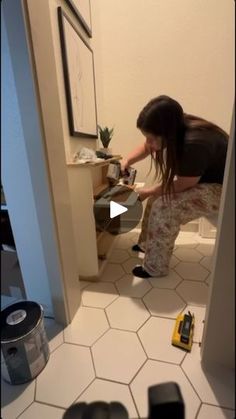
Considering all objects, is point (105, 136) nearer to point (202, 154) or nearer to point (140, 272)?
point (202, 154)

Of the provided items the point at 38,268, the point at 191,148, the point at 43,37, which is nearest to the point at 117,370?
the point at 38,268

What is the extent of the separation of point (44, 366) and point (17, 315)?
212 millimetres

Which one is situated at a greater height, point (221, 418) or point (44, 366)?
point (221, 418)

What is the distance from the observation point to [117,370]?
0.69m

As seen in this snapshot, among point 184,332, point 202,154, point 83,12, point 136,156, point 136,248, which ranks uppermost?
point 83,12

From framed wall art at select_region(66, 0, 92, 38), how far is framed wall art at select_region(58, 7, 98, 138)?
0.07 meters

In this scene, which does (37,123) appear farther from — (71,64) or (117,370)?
(117,370)

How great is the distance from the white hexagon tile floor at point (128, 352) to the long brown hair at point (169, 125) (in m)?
0.61

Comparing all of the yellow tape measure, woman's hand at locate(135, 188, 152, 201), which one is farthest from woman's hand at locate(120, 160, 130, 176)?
the yellow tape measure

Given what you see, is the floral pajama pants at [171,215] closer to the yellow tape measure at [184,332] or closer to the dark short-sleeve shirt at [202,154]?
the dark short-sleeve shirt at [202,154]

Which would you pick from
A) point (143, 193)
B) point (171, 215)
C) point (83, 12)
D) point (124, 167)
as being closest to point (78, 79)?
point (83, 12)

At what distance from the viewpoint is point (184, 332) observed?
32.7 inches
